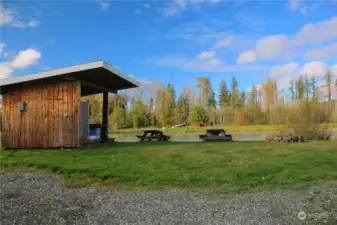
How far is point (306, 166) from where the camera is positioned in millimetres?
6430

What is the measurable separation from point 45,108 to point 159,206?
8274mm

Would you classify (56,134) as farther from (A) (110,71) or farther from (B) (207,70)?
(B) (207,70)

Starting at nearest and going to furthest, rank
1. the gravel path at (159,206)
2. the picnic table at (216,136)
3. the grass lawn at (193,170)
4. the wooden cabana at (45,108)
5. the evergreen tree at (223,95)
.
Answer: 1. the gravel path at (159,206)
2. the grass lawn at (193,170)
3. the wooden cabana at (45,108)
4. the picnic table at (216,136)
5. the evergreen tree at (223,95)

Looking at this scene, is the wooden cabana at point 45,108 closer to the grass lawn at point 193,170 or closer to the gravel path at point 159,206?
the grass lawn at point 193,170

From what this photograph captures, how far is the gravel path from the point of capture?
349cm

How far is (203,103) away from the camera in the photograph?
1897 inches

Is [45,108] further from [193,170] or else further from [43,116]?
[193,170]

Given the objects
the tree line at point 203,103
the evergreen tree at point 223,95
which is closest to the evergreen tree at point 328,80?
the tree line at point 203,103

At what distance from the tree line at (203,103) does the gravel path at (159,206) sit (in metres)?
39.3

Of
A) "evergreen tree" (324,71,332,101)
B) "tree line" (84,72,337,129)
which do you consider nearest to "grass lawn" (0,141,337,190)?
"tree line" (84,72,337,129)

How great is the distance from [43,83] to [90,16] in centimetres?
365

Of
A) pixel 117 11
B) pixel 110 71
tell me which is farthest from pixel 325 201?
pixel 117 11

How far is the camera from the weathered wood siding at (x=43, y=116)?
411 inches

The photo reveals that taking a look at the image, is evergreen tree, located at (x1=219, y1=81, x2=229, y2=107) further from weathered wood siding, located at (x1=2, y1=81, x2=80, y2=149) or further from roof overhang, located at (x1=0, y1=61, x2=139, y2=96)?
weathered wood siding, located at (x1=2, y1=81, x2=80, y2=149)
